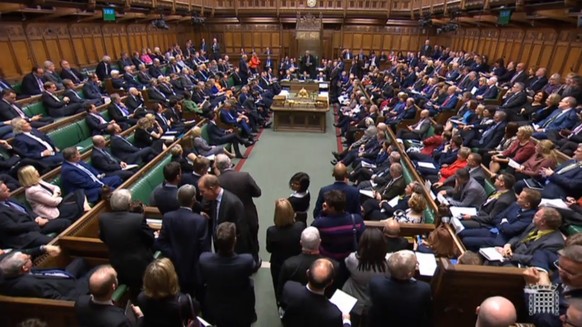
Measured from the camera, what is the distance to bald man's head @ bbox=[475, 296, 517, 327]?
5.59 feet

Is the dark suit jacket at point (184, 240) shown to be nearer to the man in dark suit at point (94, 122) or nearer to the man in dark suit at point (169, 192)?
the man in dark suit at point (169, 192)

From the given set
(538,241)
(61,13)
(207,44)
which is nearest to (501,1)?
(538,241)

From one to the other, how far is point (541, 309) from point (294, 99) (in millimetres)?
8509

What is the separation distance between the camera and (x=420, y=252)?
3.20 meters

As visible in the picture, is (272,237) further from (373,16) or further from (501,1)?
(373,16)

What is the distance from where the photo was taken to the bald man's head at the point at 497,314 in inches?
67.1

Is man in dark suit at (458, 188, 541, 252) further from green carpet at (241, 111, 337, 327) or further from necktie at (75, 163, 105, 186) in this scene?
necktie at (75, 163, 105, 186)

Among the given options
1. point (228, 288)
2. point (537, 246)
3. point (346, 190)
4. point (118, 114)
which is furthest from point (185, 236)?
point (118, 114)

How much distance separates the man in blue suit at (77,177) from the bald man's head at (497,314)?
13.4 feet

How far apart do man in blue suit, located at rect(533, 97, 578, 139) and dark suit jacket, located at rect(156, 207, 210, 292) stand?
505cm

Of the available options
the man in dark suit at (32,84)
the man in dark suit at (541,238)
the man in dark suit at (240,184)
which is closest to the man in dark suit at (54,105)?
the man in dark suit at (32,84)

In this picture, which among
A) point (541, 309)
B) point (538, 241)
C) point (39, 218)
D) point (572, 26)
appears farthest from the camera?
point (572, 26)

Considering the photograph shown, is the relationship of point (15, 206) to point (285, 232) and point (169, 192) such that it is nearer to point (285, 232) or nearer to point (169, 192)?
point (169, 192)

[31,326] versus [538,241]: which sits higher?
[31,326]
